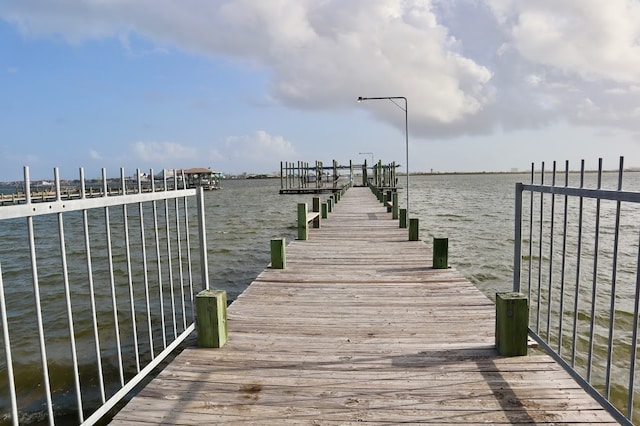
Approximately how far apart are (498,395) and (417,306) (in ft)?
7.05

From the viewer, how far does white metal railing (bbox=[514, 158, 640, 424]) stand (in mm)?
2638

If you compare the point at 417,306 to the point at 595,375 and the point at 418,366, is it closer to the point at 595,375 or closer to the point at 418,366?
the point at 418,366

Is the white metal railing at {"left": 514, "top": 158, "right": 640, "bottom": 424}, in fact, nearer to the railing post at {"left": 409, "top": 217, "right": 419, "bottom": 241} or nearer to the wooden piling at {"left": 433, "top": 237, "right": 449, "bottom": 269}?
the wooden piling at {"left": 433, "top": 237, "right": 449, "bottom": 269}

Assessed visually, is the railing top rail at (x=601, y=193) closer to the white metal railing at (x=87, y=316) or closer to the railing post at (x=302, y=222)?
the white metal railing at (x=87, y=316)

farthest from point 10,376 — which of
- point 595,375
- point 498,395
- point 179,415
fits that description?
point 595,375

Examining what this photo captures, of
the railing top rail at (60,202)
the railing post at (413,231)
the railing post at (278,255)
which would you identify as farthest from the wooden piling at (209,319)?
the railing post at (413,231)

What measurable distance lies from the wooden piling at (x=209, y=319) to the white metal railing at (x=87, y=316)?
0.61 ft

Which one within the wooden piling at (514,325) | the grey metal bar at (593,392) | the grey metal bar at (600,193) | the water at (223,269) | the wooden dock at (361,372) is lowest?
the water at (223,269)

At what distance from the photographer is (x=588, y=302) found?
9477 mm

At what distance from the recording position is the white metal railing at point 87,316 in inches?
95.3

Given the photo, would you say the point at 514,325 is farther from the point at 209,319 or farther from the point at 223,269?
the point at 223,269

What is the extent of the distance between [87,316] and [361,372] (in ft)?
23.5

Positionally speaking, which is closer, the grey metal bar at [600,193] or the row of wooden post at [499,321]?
the grey metal bar at [600,193]

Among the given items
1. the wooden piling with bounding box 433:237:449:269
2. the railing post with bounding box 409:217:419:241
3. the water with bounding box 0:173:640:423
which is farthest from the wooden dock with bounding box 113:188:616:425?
the railing post with bounding box 409:217:419:241
